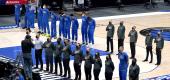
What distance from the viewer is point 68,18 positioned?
26.4 metres

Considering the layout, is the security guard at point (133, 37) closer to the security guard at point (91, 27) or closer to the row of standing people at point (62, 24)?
the security guard at point (91, 27)

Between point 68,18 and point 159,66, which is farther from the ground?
point 68,18

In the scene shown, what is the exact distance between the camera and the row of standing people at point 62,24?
25852 millimetres

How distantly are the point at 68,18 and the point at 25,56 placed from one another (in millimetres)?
6953

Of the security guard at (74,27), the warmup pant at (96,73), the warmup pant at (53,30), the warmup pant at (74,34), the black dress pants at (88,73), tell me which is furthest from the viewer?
the warmup pant at (53,30)

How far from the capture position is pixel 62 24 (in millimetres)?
27047

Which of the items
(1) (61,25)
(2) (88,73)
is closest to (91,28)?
(1) (61,25)

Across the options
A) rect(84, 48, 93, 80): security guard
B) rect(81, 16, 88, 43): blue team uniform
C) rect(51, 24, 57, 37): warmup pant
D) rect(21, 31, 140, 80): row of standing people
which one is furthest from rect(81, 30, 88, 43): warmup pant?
rect(84, 48, 93, 80): security guard

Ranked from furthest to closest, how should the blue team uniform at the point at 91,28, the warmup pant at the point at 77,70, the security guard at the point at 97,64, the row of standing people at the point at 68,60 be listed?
the blue team uniform at the point at 91,28 → the warmup pant at the point at 77,70 → the security guard at the point at 97,64 → the row of standing people at the point at 68,60

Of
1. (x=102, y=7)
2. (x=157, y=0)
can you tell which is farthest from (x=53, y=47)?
(x=157, y=0)

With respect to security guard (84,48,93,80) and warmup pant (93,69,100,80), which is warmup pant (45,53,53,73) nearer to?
security guard (84,48,93,80)

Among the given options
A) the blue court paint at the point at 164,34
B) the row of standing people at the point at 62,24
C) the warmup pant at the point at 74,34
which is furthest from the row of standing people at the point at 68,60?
the blue court paint at the point at 164,34

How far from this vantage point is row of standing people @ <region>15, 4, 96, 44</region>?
25.9 metres

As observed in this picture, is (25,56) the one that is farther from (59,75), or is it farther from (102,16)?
(102,16)
